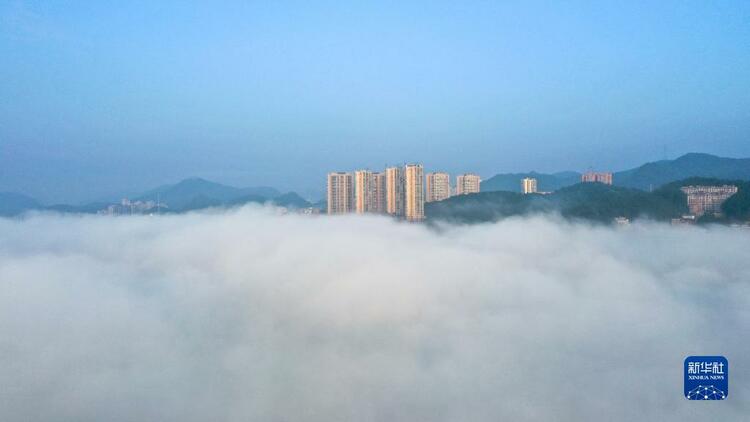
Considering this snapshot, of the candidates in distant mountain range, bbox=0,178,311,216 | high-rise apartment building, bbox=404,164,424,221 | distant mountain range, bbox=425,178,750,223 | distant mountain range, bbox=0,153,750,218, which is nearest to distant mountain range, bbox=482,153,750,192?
distant mountain range, bbox=0,153,750,218

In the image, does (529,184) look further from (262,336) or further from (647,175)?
(262,336)

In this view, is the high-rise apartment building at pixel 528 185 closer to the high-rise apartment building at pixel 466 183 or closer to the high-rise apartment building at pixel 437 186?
the high-rise apartment building at pixel 466 183

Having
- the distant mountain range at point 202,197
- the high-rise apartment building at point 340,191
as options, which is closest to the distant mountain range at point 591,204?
the high-rise apartment building at point 340,191

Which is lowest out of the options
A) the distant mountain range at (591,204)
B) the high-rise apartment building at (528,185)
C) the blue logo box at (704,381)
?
the blue logo box at (704,381)

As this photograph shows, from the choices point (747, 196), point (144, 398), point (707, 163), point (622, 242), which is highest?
point (707, 163)

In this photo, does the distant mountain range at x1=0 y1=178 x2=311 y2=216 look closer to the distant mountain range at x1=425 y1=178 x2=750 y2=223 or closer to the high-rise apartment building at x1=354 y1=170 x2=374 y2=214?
the high-rise apartment building at x1=354 y1=170 x2=374 y2=214

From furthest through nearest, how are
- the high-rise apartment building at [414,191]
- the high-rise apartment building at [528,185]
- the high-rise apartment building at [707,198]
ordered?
1. the high-rise apartment building at [528,185]
2. the high-rise apartment building at [414,191]
3. the high-rise apartment building at [707,198]

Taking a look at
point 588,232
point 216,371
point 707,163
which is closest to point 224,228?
point 216,371

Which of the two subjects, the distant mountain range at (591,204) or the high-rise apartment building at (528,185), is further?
the high-rise apartment building at (528,185)
